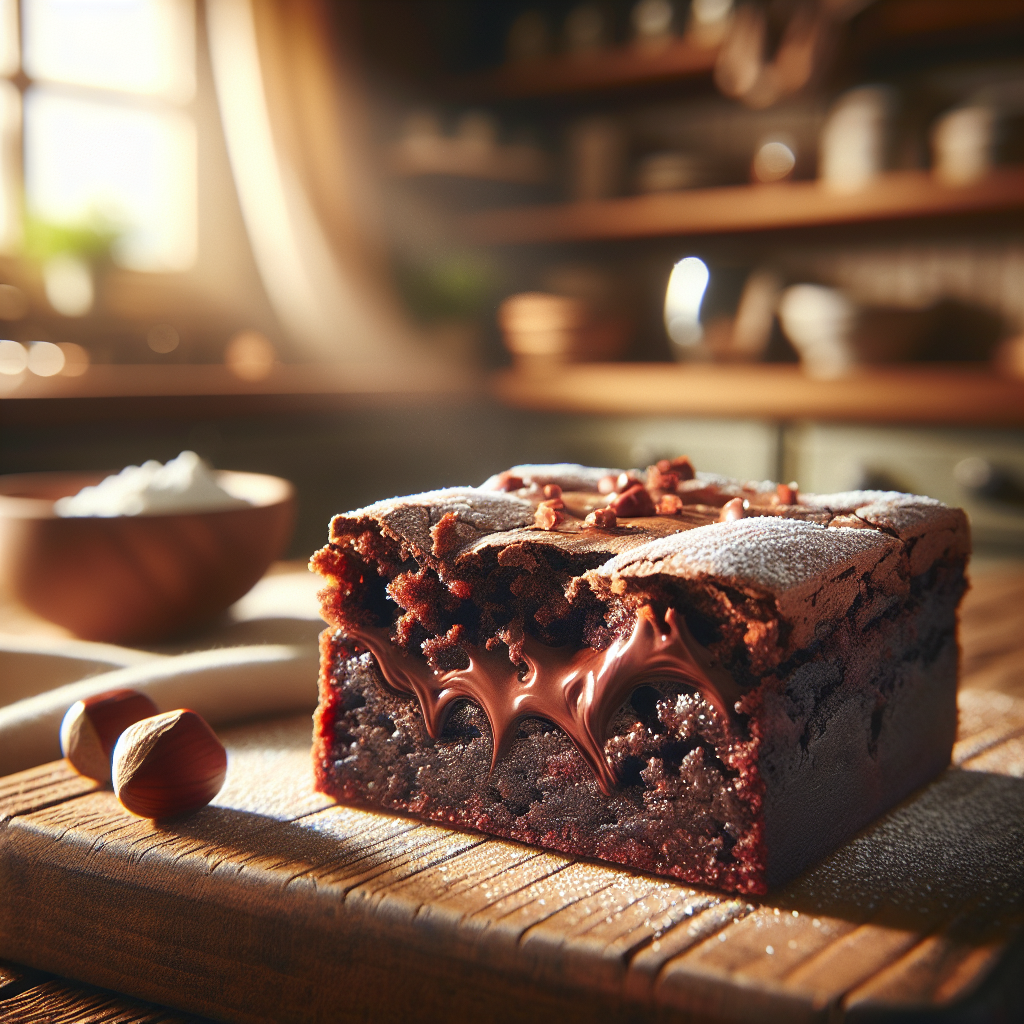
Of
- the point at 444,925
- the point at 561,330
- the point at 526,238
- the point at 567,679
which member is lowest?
the point at 444,925

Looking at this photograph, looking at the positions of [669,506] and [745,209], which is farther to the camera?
[745,209]

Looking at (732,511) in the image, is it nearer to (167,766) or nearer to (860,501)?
(860,501)

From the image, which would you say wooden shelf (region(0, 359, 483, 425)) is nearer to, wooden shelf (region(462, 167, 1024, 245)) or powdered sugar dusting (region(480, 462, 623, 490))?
wooden shelf (region(462, 167, 1024, 245))

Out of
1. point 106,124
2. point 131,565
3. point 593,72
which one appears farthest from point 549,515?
point 593,72

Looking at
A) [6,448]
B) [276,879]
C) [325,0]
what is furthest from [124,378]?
[276,879]

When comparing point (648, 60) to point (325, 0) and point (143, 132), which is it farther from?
point (143, 132)

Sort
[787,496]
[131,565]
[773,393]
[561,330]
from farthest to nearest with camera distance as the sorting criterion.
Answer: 1. [561,330]
2. [773,393]
3. [131,565]
4. [787,496]

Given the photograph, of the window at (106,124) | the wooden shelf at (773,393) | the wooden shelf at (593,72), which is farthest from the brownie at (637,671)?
the wooden shelf at (593,72)

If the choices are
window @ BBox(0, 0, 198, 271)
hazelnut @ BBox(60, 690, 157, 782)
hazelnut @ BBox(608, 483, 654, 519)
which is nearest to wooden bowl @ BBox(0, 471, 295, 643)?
hazelnut @ BBox(60, 690, 157, 782)
